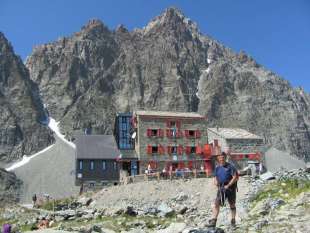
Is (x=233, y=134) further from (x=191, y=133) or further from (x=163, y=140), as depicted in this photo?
(x=163, y=140)

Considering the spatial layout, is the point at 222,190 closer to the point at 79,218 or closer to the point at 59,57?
the point at 79,218

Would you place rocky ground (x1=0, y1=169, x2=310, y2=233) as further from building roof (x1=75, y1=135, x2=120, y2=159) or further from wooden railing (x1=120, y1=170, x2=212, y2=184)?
building roof (x1=75, y1=135, x2=120, y2=159)

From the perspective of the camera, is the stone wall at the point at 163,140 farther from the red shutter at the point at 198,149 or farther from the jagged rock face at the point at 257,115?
the jagged rock face at the point at 257,115

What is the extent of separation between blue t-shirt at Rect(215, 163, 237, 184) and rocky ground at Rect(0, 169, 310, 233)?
5.22 feet

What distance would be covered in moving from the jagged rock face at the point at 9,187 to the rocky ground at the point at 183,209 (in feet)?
214

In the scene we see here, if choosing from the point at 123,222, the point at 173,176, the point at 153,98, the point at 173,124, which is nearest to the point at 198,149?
the point at 173,124

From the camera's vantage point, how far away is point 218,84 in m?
197

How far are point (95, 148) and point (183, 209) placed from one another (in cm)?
4914

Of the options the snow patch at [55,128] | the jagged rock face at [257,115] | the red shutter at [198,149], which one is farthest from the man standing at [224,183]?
the jagged rock face at [257,115]

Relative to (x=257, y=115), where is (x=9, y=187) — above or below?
below

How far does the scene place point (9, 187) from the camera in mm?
112125

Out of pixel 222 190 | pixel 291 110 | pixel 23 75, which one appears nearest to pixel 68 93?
pixel 23 75

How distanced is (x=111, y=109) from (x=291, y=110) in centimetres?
8053

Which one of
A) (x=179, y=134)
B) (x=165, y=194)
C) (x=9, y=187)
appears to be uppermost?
(x=179, y=134)
